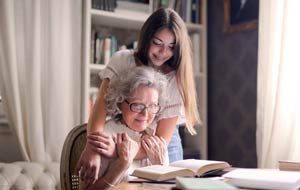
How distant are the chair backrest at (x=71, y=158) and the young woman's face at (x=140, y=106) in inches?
22.8

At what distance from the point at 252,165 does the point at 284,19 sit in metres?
0.97

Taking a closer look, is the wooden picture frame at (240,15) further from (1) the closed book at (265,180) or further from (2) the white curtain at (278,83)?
(1) the closed book at (265,180)

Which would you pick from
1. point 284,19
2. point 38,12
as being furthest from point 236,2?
point 38,12

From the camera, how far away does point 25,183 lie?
2141mm

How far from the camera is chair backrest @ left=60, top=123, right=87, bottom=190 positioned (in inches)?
76.2

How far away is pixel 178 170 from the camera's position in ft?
3.98

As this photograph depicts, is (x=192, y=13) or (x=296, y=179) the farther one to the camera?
(x=192, y=13)

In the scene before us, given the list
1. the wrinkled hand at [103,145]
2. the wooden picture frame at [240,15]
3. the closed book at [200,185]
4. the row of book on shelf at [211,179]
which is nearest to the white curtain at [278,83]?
the wooden picture frame at [240,15]

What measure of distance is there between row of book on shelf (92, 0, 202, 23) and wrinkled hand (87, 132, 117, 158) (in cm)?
147

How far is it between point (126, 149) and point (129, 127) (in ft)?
0.56

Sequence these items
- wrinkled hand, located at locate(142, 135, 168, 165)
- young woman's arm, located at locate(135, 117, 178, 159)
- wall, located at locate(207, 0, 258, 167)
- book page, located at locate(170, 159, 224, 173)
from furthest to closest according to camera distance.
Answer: wall, located at locate(207, 0, 258, 167) → young woman's arm, located at locate(135, 117, 178, 159) → wrinkled hand, located at locate(142, 135, 168, 165) → book page, located at locate(170, 159, 224, 173)

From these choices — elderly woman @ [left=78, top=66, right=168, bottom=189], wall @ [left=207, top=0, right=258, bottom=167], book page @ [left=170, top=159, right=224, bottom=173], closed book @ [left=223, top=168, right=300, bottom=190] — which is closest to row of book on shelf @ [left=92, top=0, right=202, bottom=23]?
wall @ [left=207, top=0, right=258, bottom=167]

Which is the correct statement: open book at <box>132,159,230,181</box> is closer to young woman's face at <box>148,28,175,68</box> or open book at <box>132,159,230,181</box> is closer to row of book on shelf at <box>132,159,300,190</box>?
row of book on shelf at <box>132,159,300,190</box>

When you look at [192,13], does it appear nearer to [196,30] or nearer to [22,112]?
[196,30]
